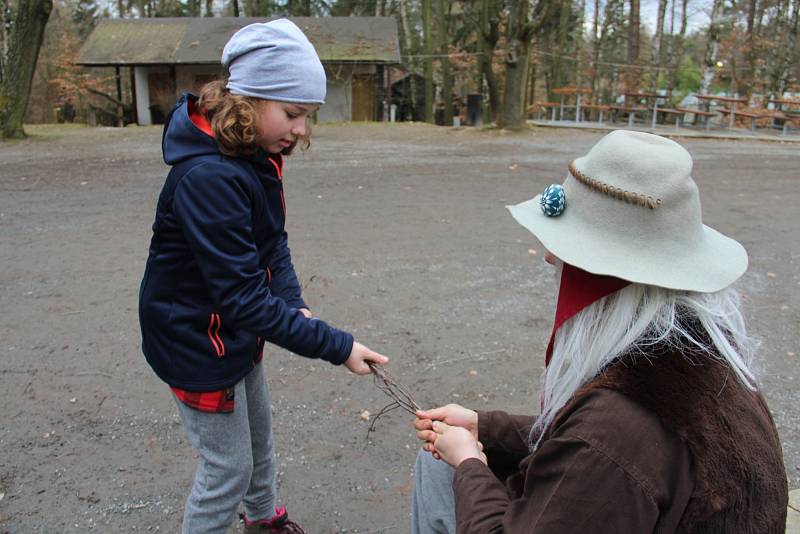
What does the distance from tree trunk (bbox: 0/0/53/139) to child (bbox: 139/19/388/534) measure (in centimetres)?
1439

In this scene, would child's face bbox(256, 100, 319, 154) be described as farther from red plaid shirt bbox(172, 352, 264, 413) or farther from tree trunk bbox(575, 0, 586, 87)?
tree trunk bbox(575, 0, 586, 87)

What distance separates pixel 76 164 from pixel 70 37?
25200 millimetres

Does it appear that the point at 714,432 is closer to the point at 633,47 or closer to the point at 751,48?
the point at 633,47

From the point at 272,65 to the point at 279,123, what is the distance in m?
0.16

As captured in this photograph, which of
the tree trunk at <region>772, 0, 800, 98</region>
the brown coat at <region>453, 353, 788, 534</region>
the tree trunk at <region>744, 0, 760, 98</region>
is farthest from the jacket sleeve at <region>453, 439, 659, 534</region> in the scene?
the tree trunk at <region>744, 0, 760, 98</region>

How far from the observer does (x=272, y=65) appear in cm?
195

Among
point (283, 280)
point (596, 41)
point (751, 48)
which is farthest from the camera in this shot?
point (596, 41)

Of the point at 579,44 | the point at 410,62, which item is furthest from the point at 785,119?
the point at 579,44

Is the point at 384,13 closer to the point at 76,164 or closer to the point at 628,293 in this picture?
the point at 76,164

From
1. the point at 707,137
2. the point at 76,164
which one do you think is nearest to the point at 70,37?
the point at 76,164

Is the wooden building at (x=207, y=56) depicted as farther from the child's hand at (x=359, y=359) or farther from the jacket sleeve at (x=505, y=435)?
the jacket sleeve at (x=505, y=435)

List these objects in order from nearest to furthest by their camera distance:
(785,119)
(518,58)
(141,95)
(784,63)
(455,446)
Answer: (455,446) → (518,58) → (785,119) → (141,95) → (784,63)

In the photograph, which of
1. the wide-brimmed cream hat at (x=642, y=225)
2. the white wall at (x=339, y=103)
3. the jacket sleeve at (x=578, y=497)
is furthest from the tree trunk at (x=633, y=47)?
the jacket sleeve at (x=578, y=497)

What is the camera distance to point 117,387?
3557 mm
